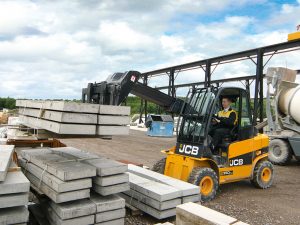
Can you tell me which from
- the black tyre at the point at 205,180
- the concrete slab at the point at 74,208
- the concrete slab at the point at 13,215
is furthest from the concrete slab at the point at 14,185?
the black tyre at the point at 205,180

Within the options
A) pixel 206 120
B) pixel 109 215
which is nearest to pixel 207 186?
pixel 206 120

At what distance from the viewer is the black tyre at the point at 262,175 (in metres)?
7.66

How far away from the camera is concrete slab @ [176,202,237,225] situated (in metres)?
3.35

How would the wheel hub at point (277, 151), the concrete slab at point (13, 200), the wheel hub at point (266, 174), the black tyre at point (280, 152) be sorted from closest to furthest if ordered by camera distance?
the concrete slab at point (13, 200), the wheel hub at point (266, 174), the black tyre at point (280, 152), the wheel hub at point (277, 151)

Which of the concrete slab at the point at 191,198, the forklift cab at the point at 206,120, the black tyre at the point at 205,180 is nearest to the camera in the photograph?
the concrete slab at the point at 191,198

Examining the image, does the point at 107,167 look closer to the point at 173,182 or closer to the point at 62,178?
the point at 62,178

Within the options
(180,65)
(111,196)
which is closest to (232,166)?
(111,196)

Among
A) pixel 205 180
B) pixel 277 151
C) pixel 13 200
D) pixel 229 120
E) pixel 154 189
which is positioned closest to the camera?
pixel 13 200

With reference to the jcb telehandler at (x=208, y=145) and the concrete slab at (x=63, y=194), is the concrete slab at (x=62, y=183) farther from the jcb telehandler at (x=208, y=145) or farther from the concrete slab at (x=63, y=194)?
the jcb telehandler at (x=208, y=145)

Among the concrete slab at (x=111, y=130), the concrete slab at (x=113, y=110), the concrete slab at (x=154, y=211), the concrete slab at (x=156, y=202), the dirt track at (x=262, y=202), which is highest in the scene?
the concrete slab at (x=113, y=110)

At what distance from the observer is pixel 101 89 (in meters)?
5.43

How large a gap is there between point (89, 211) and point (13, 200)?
101 centimetres

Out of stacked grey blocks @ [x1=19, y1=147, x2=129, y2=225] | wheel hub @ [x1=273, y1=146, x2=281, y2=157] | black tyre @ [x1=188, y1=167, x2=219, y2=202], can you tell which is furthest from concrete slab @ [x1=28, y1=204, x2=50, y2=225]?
wheel hub @ [x1=273, y1=146, x2=281, y2=157]

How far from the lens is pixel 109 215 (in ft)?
15.8
